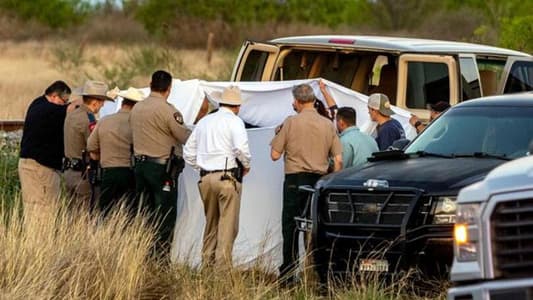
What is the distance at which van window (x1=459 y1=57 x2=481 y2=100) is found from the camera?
48.0ft

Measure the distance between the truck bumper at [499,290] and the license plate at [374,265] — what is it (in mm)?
2889

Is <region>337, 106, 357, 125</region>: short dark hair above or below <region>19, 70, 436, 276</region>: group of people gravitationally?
above

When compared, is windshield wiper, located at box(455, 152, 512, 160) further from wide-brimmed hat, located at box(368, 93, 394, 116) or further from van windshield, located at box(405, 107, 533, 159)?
wide-brimmed hat, located at box(368, 93, 394, 116)

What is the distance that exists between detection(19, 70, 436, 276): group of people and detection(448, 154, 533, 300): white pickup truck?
3.92 m

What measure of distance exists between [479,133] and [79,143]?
4325 mm

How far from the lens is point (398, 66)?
14820 mm

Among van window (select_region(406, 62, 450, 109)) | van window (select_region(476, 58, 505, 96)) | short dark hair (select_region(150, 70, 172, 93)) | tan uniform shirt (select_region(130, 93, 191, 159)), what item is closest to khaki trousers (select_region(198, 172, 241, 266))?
tan uniform shirt (select_region(130, 93, 191, 159))

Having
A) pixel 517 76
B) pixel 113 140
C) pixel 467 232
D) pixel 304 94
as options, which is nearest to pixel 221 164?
pixel 304 94

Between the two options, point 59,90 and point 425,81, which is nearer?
point 59,90

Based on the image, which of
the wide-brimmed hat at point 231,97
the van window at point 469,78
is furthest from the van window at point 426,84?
the wide-brimmed hat at point 231,97

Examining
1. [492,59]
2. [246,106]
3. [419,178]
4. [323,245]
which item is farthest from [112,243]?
[492,59]

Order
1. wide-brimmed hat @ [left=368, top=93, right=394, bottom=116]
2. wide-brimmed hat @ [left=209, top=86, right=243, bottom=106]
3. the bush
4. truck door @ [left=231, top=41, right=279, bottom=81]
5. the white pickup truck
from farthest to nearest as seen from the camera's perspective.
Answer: the bush < truck door @ [left=231, top=41, right=279, bottom=81] < wide-brimmed hat @ [left=368, top=93, right=394, bottom=116] < wide-brimmed hat @ [left=209, top=86, right=243, bottom=106] < the white pickup truck

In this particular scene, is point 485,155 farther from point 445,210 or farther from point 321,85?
point 321,85

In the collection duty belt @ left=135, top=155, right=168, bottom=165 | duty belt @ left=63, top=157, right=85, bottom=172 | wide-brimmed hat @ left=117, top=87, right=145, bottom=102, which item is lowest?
duty belt @ left=63, top=157, right=85, bottom=172
